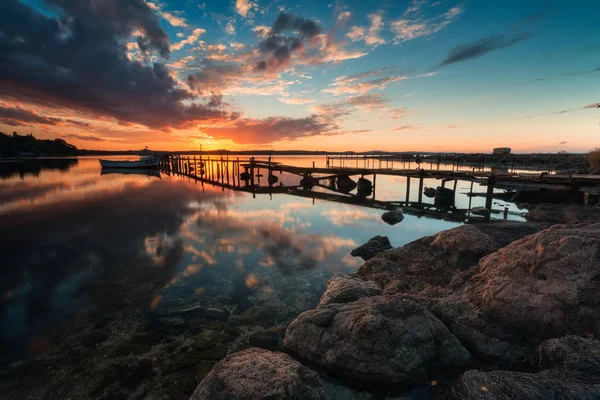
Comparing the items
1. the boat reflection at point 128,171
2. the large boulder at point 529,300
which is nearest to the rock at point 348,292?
the large boulder at point 529,300

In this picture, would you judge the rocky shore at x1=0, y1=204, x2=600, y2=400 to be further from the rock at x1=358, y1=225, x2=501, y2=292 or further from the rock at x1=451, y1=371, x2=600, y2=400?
the rock at x1=358, y1=225, x2=501, y2=292

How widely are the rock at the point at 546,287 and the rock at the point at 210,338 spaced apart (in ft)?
20.5

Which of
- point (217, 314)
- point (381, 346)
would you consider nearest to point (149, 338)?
point (217, 314)

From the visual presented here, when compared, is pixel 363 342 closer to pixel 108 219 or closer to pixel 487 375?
pixel 487 375

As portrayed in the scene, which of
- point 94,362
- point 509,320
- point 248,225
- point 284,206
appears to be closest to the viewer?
point 509,320

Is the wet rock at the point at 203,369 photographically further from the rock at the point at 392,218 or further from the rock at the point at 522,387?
the rock at the point at 392,218

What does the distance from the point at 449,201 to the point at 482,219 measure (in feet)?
23.7

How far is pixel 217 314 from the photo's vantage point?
25.6ft

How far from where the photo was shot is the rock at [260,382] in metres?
3.58

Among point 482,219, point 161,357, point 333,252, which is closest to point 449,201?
point 482,219

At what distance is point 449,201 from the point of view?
87.2ft

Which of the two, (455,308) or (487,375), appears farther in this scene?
(455,308)

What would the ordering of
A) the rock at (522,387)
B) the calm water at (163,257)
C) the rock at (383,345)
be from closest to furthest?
the rock at (522,387)
the rock at (383,345)
the calm water at (163,257)

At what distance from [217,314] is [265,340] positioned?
2.08 meters
